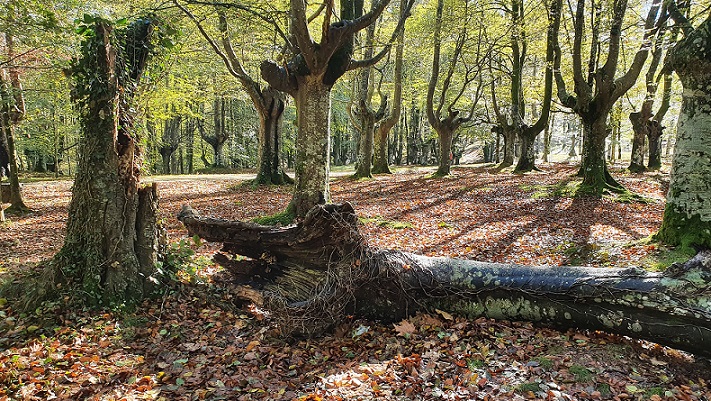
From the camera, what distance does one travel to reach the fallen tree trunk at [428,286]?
135 inches

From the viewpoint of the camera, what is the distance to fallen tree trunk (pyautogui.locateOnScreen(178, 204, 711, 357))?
3432mm

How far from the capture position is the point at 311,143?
8.30m

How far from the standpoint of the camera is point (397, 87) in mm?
19250

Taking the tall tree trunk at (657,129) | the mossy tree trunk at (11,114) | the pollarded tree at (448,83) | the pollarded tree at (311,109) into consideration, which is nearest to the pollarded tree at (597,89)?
the pollarded tree at (448,83)

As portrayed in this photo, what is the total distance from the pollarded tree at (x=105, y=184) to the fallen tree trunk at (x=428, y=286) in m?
0.87

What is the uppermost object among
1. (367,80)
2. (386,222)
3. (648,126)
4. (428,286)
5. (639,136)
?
(367,80)

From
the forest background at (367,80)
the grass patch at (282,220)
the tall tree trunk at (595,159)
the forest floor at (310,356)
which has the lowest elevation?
the forest floor at (310,356)

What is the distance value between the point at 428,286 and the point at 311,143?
15.6ft

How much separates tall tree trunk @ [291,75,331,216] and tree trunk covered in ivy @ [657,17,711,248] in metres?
6.12

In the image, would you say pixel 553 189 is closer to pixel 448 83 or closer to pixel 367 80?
pixel 448 83

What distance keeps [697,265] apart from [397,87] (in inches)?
671

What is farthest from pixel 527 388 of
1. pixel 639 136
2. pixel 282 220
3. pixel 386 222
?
pixel 639 136

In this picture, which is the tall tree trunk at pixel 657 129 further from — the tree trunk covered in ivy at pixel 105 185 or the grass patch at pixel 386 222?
the tree trunk covered in ivy at pixel 105 185

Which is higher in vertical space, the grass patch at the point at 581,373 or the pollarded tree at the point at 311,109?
the pollarded tree at the point at 311,109
